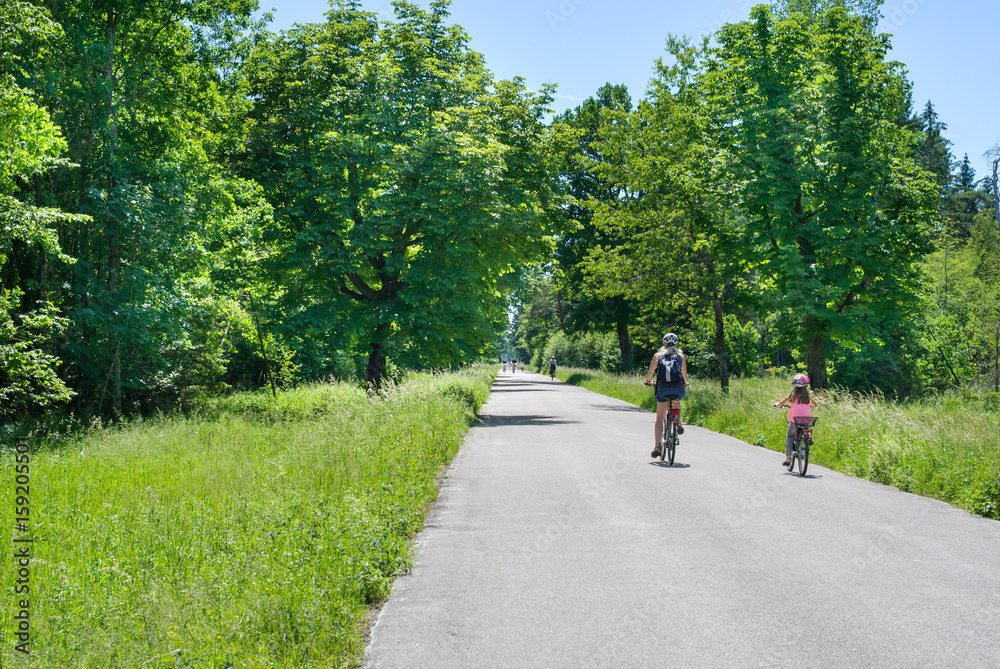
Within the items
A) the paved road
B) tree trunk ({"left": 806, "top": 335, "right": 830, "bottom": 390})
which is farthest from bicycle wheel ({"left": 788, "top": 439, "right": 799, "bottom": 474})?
tree trunk ({"left": 806, "top": 335, "right": 830, "bottom": 390})

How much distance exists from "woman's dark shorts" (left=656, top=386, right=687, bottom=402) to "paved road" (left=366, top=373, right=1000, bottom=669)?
6.61 feet

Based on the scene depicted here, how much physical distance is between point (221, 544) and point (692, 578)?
3.89 metres

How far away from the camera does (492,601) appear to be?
531 cm

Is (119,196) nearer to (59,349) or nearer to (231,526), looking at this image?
(59,349)

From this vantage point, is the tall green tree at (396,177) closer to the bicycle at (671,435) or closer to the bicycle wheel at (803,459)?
the bicycle at (671,435)

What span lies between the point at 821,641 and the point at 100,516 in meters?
7.01

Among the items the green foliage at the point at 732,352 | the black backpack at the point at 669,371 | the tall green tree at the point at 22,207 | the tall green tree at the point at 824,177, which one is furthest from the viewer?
the green foliage at the point at 732,352

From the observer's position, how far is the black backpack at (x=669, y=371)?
41.6ft

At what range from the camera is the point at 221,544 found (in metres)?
6.05

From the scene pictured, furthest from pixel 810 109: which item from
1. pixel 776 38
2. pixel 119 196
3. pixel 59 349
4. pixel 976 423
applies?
pixel 59 349

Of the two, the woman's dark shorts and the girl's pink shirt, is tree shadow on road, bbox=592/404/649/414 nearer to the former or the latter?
the woman's dark shorts

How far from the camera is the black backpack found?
12672mm

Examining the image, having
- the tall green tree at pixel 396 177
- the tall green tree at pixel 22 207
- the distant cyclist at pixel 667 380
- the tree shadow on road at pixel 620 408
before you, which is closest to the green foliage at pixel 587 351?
the tree shadow on road at pixel 620 408

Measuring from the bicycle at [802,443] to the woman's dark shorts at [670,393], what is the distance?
1.95 meters
